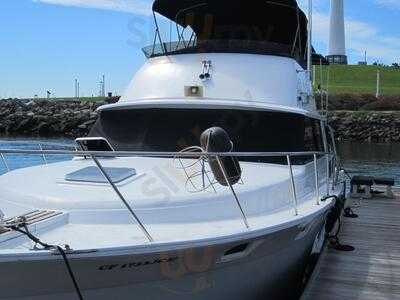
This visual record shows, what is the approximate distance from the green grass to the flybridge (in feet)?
163

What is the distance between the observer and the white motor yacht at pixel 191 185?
13.2ft

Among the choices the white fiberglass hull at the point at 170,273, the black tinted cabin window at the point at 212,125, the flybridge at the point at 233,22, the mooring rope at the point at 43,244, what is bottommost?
the white fiberglass hull at the point at 170,273

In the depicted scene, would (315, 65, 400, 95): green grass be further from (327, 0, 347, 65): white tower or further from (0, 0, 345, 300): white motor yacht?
(0, 0, 345, 300): white motor yacht

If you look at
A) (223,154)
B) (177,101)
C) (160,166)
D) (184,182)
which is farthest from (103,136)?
(223,154)

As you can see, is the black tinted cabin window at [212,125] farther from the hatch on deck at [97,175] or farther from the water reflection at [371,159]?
the water reflection at [371,159]

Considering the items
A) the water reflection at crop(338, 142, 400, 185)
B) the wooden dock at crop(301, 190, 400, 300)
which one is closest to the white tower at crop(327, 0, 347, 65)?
the water reflection at crop(338, 142, 400, 185)

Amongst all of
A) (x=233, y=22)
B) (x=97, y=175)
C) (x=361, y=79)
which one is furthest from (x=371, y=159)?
(x=361, y=79)

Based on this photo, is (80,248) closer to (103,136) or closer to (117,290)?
(117,290)

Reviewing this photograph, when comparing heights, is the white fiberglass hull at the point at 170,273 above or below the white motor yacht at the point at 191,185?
below

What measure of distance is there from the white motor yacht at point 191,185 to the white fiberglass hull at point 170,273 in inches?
0.5

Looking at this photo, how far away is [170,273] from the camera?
4.43 m

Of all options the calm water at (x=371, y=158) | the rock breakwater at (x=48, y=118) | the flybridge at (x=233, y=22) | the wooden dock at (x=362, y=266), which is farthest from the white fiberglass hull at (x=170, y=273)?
the rock breakwater at (x=48, y=118)

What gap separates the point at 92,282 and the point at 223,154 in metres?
1.61

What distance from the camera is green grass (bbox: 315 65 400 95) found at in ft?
201
